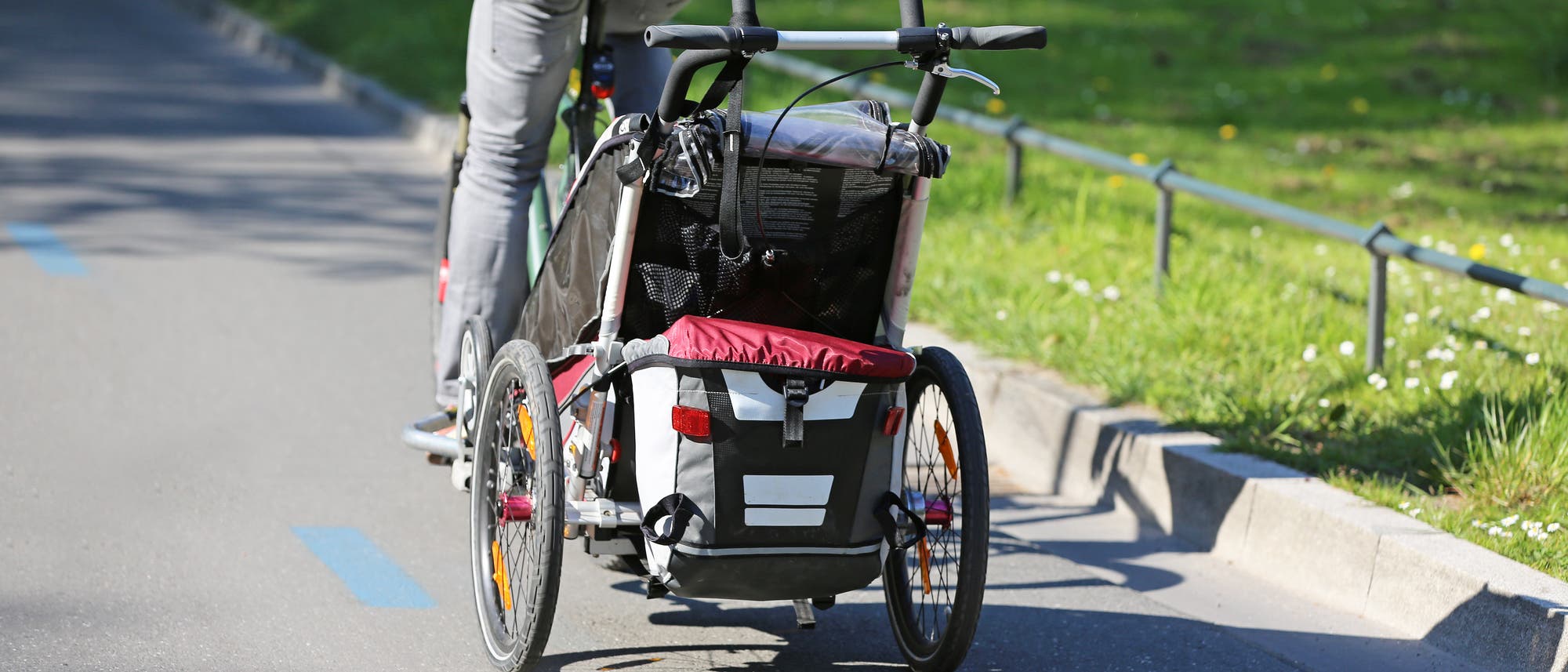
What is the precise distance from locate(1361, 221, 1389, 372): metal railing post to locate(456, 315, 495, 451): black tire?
2830 mm

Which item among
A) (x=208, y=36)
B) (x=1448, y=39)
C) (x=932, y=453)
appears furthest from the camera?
(x=208, y=36)

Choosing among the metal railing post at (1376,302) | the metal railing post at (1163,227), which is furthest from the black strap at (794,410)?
the metal railing post at (1163,227)

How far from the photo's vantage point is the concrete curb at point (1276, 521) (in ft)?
12.4

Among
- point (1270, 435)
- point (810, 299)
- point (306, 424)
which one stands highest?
point (810, 299)

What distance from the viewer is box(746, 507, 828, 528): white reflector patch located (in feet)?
10.5

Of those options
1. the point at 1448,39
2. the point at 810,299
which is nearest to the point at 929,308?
the point at 810,299

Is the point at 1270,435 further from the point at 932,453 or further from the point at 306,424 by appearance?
the point at 306,424

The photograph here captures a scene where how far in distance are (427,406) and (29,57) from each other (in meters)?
11.4

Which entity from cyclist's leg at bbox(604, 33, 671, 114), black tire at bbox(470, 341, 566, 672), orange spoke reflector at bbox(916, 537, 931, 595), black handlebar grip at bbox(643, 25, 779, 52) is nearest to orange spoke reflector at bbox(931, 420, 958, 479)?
orange spoke reflector at bbox(916, 537, 931, 595)

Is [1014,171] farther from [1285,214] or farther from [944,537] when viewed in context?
[944,537]

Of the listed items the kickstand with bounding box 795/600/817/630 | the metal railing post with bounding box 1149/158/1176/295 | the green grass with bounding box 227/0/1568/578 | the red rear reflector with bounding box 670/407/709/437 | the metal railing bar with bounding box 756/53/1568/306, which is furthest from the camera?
the metal railing post with bounding box 1149/158/1176/295

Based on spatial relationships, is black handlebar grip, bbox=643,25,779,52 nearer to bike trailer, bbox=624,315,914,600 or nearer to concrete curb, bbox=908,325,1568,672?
bike trailer, bbox=624,315,914,600

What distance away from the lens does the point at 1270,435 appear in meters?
4.90

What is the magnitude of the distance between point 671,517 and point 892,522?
46cm
